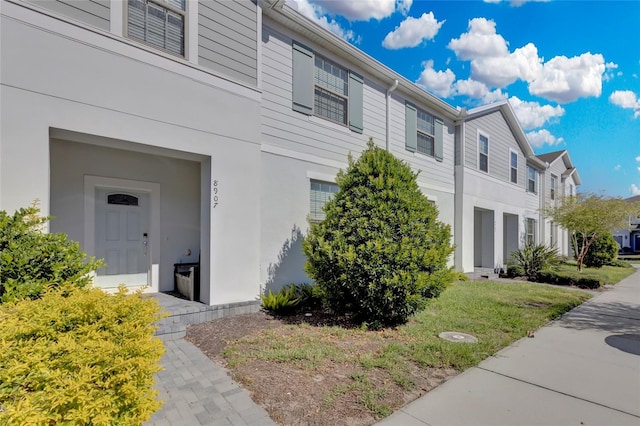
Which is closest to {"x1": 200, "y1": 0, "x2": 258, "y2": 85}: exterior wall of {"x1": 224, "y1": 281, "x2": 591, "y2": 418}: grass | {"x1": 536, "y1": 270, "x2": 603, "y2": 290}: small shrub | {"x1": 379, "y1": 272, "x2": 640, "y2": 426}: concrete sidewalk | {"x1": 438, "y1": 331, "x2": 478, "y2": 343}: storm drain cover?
{"x1": 224, "y1": 281, "x2": 591, "y2": 418}: grass

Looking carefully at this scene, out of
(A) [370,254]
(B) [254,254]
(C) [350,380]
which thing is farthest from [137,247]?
(C) [350,380]

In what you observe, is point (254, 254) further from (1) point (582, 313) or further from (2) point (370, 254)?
(1) point (582, 313)

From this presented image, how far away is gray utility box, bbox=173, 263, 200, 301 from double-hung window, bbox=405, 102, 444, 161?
7151mm

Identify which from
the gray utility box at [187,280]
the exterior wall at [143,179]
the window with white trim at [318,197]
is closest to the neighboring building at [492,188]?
the window with white trim at [318,197]

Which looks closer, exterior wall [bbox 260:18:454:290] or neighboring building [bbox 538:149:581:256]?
exterior wall [bbox 260:18:454:290]

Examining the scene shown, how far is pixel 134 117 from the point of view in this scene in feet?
15.8

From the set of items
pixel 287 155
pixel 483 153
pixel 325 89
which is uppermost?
pixel 325 89

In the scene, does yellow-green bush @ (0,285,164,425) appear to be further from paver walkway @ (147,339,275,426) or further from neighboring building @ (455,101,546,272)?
neighboring building @ (455,101,546,272)

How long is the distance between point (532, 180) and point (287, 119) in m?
15.7

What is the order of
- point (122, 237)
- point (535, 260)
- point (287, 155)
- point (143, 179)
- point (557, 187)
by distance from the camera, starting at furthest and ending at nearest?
1. point (557, 187)
2. point (535, 260)
3. point (287, 155)
4. point (143, 179)
5. point (122, 237)

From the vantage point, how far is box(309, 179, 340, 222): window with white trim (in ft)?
24.8

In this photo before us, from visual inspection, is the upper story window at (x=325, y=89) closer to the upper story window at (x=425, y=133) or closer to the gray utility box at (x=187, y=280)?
the upper story window at (x=425, y=133)

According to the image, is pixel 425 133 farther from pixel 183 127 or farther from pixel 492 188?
pixel 183 127

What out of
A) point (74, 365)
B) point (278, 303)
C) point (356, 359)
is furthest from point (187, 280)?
point (74, 365)
